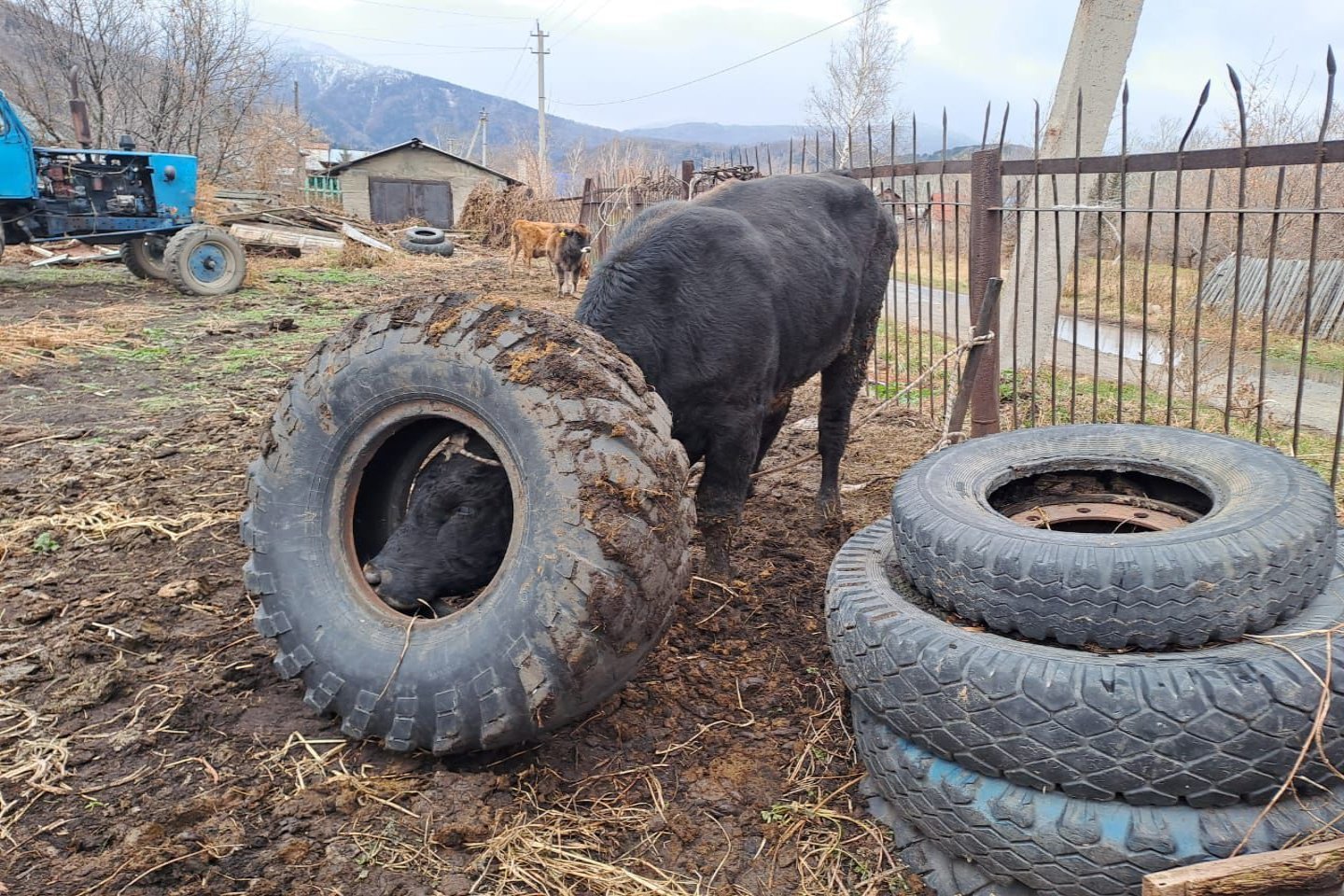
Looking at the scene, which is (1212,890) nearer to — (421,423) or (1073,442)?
(1073,442)

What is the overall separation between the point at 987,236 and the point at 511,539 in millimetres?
3992

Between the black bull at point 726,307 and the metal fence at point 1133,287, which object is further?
the metal fence at point 1133,287

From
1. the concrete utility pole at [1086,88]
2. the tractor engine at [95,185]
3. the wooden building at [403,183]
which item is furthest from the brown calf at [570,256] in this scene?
the wooden building at [403,183]

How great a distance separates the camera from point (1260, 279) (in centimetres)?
1511

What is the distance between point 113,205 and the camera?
42.6 ft

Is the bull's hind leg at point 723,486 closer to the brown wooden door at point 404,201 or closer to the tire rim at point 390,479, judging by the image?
the tire rim at point 390,479

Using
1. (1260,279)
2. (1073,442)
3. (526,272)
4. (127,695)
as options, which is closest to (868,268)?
(1073,442)

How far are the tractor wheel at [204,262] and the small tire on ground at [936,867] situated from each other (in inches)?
523

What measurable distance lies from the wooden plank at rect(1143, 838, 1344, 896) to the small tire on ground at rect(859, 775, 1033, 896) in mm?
452

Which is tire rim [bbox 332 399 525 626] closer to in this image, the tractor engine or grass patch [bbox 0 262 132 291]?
the tractor engine

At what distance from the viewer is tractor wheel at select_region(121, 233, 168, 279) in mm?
13703

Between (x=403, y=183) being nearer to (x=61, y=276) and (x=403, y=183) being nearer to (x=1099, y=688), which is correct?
(x=61, y=276)

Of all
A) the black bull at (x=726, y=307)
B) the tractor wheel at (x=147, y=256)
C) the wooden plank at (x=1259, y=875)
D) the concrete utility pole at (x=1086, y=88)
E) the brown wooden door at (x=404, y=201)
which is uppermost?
the brown wooden door at (x=404, y=201)

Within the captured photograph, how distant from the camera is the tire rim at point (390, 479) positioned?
2.37 meters
